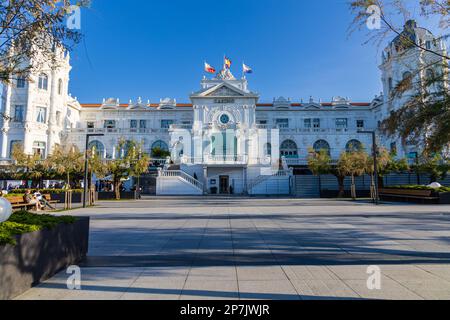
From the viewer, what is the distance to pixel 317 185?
107 ft

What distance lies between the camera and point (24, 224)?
15.3 feet

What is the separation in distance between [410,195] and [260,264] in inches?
869

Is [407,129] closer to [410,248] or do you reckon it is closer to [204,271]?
[410,248]

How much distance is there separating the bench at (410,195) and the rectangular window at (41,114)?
166 feet

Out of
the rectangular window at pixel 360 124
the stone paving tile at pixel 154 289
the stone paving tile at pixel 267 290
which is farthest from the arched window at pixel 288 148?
the stone paving tile at pixel 154 289

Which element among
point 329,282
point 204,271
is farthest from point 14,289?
point 329,282

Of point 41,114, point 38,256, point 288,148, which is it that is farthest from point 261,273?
point 41,114

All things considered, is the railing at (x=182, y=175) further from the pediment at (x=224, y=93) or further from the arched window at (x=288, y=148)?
the arched window at (x=288, y=148)

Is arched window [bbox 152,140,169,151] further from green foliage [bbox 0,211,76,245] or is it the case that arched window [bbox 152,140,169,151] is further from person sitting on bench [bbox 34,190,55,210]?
green foliage [bbox 0,211,76,245]

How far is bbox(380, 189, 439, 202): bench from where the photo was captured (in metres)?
20.5

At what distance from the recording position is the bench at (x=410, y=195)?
2050 centimetres

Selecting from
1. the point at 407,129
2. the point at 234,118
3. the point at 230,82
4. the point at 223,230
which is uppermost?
the point at 230,82
